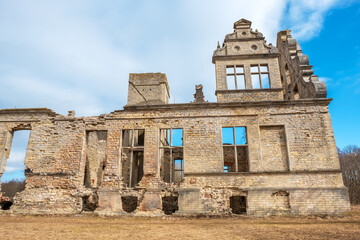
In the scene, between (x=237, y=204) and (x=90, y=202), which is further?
(x=237, y=204)

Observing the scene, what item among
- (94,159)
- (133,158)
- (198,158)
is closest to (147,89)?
(133,158)

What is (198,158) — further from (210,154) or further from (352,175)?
(352,175)

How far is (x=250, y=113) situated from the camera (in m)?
12.5

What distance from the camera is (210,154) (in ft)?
39.5

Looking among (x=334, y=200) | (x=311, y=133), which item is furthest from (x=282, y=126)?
(x=334, y=200)

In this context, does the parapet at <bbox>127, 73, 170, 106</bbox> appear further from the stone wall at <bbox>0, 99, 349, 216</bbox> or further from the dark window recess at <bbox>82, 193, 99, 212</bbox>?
the dark window recess at <bbox>82, 193, 99, 212</bbox>

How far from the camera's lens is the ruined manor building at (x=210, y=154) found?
11250mm

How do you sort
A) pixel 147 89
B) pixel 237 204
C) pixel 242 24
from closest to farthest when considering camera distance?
pixel 237 204 < pixel 242 24 < pixel 147 89

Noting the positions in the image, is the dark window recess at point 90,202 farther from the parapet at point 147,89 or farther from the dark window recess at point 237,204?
the parapet at point 147,89

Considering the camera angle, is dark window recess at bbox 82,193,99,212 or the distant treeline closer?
dark window recess at bbox 82,193,99,212

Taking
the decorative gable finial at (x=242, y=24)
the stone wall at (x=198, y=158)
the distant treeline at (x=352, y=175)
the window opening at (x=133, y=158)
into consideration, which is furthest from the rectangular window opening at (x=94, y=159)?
the distant treeline at (x=352, y=175)

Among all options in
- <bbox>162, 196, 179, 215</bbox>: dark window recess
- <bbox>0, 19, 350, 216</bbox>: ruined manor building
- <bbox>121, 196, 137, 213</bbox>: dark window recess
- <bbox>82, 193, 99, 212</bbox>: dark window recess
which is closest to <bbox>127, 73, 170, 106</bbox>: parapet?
<bbox>0, 19, 350, 216</bbox>: ruined manor building

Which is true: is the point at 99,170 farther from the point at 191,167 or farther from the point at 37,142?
the point at 191,167

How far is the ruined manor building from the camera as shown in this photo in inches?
443
